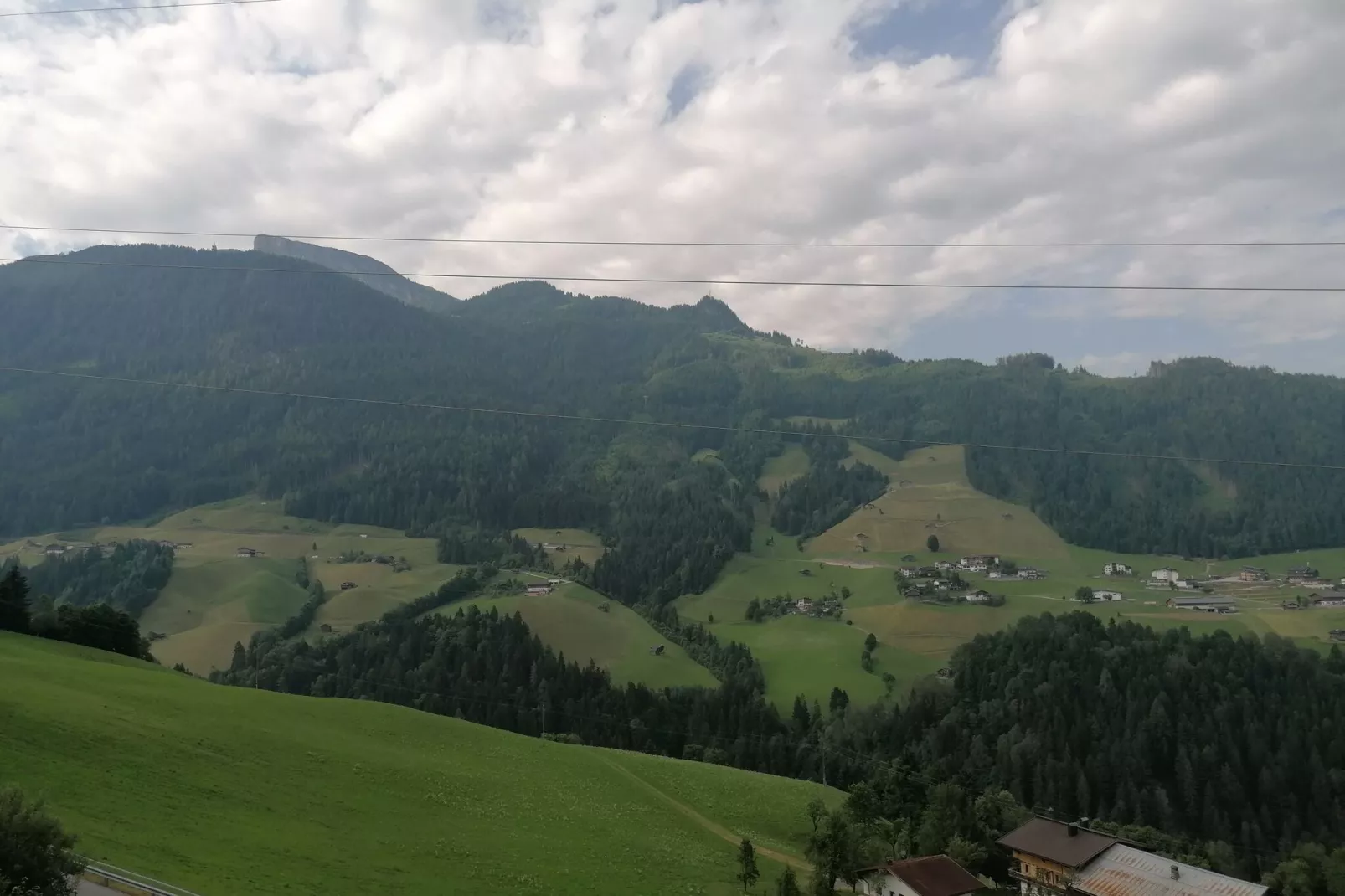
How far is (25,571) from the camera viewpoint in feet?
479

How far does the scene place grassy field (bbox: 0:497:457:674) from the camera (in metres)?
119

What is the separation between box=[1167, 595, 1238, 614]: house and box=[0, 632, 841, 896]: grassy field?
105 meters

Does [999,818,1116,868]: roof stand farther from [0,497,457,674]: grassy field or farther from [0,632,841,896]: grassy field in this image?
[0,497,457,674]: grassy field

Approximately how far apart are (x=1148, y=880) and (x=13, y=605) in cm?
7207

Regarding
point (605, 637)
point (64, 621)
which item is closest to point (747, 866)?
point (64, 621)

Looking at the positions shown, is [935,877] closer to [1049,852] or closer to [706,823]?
[1049,852]

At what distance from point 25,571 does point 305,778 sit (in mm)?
149368

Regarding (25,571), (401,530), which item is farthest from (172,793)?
(401,530)

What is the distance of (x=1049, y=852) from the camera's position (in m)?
46.1

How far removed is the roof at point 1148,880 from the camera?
3884cm

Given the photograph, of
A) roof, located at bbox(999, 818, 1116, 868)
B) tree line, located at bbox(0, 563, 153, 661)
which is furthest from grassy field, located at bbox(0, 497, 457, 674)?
roof, located at bbox(999, 818, 1116, 868)

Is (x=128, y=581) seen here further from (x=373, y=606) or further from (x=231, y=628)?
(x=373, y=606)

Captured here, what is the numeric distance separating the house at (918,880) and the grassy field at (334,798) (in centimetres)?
496

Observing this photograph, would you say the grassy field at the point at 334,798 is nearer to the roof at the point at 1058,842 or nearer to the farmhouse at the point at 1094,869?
the roof at the point at 1058,842
